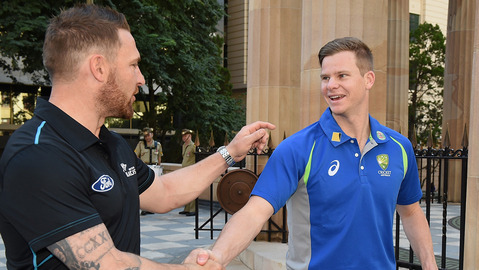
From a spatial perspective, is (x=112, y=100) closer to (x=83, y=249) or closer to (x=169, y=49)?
(x=83, y=249)

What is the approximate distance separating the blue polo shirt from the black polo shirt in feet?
2.47

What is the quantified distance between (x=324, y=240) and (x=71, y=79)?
1397mm

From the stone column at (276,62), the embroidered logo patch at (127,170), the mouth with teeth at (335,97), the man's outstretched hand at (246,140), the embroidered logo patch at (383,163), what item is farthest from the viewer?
the stone column at (276,62)

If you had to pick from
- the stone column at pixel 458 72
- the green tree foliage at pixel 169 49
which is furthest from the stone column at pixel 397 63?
the green tree foliage at pixel 169 49

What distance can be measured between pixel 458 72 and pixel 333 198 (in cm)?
1564

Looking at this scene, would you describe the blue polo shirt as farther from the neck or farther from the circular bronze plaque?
the circular bronze plaque

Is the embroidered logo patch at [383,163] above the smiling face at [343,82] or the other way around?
the other way around

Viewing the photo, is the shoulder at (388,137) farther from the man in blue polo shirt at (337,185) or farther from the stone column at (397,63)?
the stone column at (397,63)

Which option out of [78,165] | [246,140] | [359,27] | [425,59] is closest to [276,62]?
[359,27]

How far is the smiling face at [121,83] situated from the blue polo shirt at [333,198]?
29.7 inches

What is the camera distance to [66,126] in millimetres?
2029

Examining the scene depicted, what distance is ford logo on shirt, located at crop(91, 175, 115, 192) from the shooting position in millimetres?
1967

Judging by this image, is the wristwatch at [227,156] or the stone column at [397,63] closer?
the wristwatch at [227,156]

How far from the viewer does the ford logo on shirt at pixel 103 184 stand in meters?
1.97
